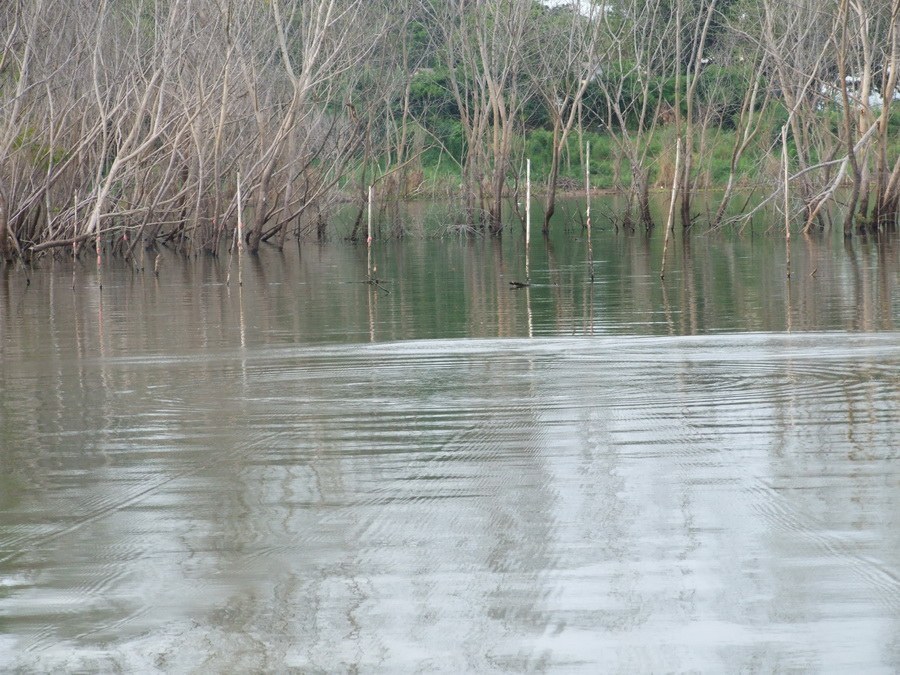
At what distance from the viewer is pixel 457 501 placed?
18.1ft

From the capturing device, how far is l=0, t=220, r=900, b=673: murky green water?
384 centimetres

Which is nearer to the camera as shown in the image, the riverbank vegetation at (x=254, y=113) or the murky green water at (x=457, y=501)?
the murky green water at (x=457, y=501)

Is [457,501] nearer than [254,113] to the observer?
Yes

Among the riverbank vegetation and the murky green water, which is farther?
the riverbank vegetation

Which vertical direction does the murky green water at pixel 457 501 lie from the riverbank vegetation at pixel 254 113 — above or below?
below

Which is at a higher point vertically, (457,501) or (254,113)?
(254,113)

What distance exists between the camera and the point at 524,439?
22.6 feet

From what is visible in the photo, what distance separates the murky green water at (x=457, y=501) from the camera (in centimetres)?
384

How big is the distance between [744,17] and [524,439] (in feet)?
111

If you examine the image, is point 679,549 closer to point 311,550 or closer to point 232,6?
point 311,550

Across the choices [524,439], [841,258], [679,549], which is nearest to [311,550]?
[679,549]

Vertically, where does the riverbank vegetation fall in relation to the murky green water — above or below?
above

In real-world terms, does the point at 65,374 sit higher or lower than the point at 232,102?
lower

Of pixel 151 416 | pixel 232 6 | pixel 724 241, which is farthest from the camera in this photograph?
pixel 724 241
